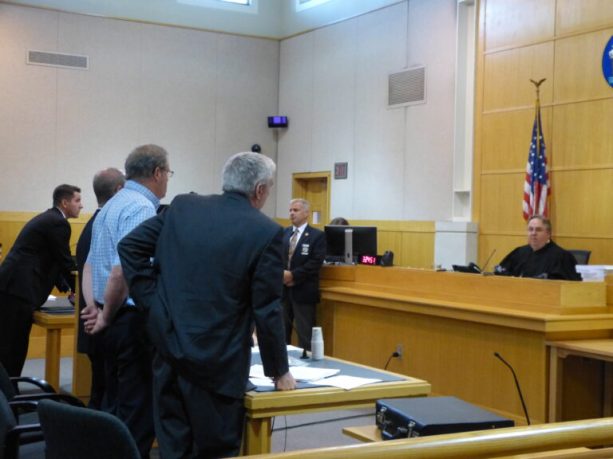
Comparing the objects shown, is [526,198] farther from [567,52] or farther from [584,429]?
[584,429]

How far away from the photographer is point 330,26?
465 inches

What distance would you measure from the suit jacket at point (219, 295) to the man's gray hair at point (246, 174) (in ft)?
0.12

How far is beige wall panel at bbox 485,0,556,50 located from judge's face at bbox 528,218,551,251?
2.92 meters

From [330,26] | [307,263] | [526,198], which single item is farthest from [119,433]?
[330,26]

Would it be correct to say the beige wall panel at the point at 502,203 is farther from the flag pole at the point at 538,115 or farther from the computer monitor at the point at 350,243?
the computer monitor at the point at 350,243

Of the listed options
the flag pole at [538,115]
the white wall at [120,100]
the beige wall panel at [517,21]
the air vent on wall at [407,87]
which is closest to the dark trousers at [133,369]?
the flag pole at [538,115]

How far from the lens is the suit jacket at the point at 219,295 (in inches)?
105

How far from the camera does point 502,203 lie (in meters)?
9.17

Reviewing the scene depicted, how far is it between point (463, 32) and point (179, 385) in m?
7.94

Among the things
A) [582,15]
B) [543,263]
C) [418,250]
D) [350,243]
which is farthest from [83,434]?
[418,250]

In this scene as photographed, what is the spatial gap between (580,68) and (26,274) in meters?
5.76

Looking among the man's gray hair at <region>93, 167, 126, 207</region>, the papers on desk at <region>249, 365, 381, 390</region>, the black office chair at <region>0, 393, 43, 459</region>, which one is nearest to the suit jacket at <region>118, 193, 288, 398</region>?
the papers on desk at <region>249, 365, 381, 390</region>

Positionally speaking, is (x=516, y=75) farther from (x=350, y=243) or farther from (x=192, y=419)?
(x=192, y=419)

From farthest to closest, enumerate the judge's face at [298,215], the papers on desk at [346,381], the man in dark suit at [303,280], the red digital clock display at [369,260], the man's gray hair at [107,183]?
1. the judge's face at [298,215]
2. the red digital clock display at [369,260]
3. the man in dark suit at [303,280]
4. the man's gray hair at [107,183]
5. the papers on desk at [346,381]
